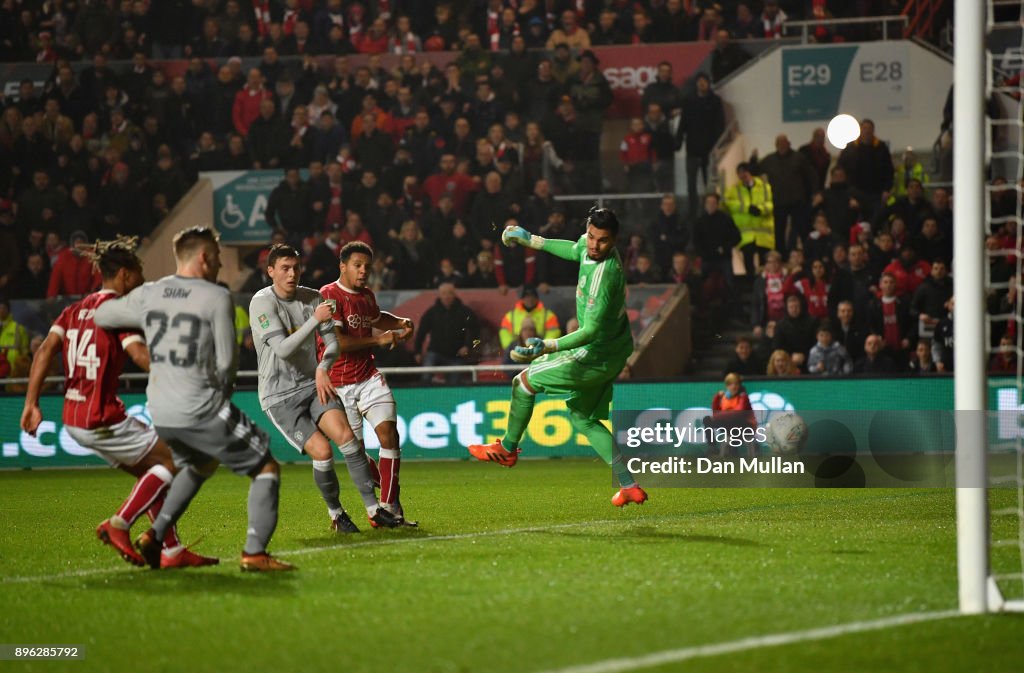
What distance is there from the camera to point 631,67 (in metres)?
22.5

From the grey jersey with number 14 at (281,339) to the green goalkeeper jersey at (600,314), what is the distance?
178 centimetres

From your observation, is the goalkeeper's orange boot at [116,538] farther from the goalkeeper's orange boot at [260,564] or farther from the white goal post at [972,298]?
the white goal post at [972,298]

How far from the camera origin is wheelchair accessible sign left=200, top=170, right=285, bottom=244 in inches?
851

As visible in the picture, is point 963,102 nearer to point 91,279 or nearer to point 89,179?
point 91,279

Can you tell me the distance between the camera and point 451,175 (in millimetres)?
20469

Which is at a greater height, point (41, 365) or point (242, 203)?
point (242, 203)

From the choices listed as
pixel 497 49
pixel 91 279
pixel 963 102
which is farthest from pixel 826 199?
pixel 963 102

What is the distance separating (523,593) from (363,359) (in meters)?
3.69

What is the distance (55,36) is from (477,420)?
12.6m

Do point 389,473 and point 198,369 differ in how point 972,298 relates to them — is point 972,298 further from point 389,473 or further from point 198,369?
point 389,473

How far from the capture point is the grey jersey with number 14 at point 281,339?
8.65 m

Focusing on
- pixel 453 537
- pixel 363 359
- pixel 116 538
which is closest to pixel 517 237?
pixel 363 359

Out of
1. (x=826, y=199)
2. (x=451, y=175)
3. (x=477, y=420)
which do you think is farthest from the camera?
(x=451, y=175)

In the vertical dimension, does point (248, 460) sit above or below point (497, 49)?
below
